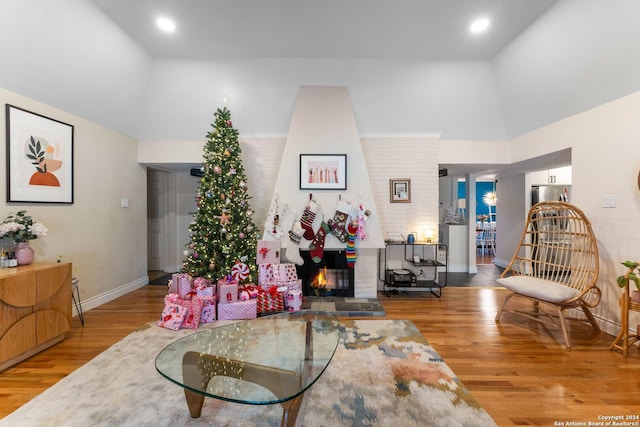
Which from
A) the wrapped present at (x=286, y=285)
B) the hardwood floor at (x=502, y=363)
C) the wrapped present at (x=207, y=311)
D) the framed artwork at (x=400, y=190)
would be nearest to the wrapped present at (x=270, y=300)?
the wrapped present at (x=286, y=285)

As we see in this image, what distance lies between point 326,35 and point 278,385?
3.40 meters

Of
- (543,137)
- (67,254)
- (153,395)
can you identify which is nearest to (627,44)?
(543,137)

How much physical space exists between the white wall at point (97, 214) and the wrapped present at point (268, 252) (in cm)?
214

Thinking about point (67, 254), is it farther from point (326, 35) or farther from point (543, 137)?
point (543, 137)

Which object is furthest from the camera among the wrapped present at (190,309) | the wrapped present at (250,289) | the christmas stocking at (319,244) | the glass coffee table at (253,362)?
the christmas stocking at (319,244)

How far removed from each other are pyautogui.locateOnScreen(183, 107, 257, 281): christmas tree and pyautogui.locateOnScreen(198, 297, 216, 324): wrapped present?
1.06ft

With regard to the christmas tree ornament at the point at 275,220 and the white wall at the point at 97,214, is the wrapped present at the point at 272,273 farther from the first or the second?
the white wall at the point at 97,214

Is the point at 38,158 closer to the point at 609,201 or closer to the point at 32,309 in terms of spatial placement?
the point at 32,309

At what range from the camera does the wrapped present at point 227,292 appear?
10.4 feet

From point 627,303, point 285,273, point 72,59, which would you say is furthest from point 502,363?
point 72,59

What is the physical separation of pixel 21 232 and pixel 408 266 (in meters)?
4.68

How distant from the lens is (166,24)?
116 inches

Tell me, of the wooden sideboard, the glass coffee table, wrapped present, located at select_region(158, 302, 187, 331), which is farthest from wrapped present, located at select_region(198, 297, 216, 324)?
the wooden sideboard

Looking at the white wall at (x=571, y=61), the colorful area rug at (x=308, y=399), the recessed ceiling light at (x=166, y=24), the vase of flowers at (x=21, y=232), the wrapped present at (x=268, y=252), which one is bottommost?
the colorful area rug at (x=308, y=399)
